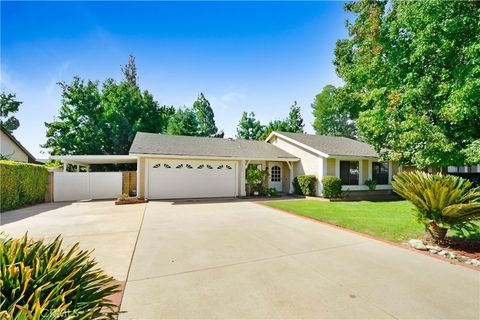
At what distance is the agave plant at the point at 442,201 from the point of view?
5.52 meters

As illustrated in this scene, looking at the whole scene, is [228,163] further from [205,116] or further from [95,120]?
[205,116]

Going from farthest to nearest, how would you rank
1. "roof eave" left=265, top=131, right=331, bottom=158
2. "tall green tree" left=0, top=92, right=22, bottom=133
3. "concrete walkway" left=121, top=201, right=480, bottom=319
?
"tall green tree" left=0, top=92, right=22, bottom=133
"roof eave" left=265, top=131, right=331, bottom=158
"concrete walkway" left=121, top=201, right=480, bottom=319

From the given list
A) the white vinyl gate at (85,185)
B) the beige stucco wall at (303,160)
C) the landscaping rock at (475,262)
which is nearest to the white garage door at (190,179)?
the white vinyl gate at (85,185)

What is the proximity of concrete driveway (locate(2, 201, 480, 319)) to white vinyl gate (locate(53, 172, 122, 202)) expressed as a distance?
675 cm

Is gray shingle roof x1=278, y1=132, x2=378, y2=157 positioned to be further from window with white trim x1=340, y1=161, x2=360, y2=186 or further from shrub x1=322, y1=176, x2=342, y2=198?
shrub x1=322, y1=176, x2=342, y2=198

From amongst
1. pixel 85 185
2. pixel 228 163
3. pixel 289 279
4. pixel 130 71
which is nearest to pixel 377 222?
pixel 289 279

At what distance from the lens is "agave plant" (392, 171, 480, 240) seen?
5516 millimetres

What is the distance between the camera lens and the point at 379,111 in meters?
13.0

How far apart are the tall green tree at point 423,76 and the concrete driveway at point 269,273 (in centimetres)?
787

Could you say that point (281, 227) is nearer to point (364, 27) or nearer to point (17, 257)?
point (17, 257)

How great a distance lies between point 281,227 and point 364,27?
13.8 metres

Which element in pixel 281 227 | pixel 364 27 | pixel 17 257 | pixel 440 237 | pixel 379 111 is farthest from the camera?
pixel 364 27

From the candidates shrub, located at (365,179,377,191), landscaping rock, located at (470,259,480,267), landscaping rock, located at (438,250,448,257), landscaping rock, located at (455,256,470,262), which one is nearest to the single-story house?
shrub, located at (365,179,377,191)

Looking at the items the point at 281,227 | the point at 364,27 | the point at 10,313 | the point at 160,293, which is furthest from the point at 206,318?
the point at 364,27
